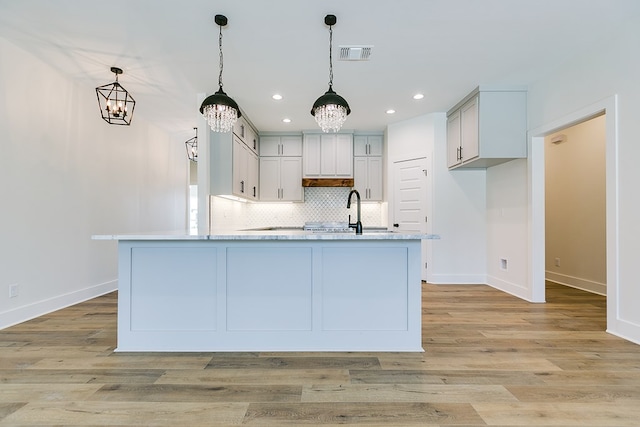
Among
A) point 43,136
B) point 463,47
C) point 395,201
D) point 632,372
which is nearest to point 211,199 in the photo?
point 43,136

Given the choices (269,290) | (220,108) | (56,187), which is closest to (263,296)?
(269,290)

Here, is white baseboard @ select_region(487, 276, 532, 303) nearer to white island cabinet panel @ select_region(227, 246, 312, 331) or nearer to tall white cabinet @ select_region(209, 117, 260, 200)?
white island cabinet panel @ select_region(227, 246, 312, 331)

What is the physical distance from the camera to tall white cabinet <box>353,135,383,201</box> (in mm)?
5766

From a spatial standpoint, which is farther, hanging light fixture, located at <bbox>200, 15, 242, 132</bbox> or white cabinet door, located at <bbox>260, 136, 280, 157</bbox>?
white cabinet door, located at <bbox>260, 136, 280, 157</bbox>

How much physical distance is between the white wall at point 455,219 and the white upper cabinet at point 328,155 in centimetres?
151

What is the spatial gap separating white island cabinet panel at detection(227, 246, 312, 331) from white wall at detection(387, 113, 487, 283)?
3018 millimetres

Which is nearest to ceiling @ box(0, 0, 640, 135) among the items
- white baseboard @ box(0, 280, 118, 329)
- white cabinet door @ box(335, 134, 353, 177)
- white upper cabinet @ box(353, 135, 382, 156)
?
white cabinet door @ box(335, 134, 353, 177)

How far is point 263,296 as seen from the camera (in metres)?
2.43

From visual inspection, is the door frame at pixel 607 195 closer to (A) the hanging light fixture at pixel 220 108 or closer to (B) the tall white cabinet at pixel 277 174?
(A) the hanging light fixture at pixel 220 108

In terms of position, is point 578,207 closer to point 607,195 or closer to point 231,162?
point 607,195

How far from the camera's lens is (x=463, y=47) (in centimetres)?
302

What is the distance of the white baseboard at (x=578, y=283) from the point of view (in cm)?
426

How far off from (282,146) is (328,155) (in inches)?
34.2

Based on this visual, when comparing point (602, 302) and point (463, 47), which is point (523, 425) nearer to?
point (463, 47)
